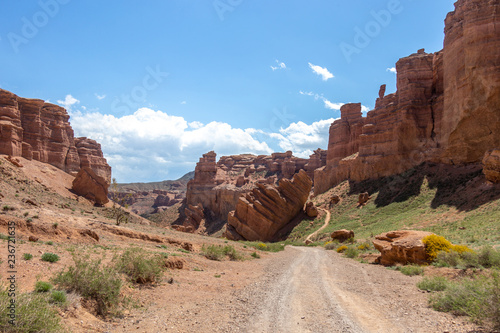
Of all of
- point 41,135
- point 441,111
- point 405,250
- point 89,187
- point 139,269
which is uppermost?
point 441,111

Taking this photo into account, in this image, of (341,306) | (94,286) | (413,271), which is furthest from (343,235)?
(94,286)

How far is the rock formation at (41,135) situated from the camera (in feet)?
141

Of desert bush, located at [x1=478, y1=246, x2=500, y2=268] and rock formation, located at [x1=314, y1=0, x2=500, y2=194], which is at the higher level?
rock formation, located at [x1=314, y1=0, x2=500, y2=194]

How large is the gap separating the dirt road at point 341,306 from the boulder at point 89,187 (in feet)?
144

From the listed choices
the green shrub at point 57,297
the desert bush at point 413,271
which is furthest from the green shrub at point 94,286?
the desert bush at point 413,271

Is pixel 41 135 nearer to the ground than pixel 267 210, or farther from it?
farther from it

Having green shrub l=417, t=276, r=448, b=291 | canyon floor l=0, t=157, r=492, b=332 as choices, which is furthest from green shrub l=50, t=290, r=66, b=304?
green shrub l=417, t=276, r=448, b=291

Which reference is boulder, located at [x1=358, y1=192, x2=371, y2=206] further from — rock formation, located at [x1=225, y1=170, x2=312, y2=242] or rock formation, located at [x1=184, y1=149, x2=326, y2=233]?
rock formation, located at [x1=184, y1=149, x2=326, y2=233]

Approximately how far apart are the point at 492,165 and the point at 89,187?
172 feet

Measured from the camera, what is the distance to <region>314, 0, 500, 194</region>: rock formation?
33.9m

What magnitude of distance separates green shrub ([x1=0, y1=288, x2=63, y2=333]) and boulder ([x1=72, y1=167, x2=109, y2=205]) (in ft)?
159

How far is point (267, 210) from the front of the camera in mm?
45375

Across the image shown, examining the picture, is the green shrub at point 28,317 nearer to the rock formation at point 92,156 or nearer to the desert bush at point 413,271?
the desert bush at point 413,271

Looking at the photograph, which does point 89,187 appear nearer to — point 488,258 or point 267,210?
point 267,210
